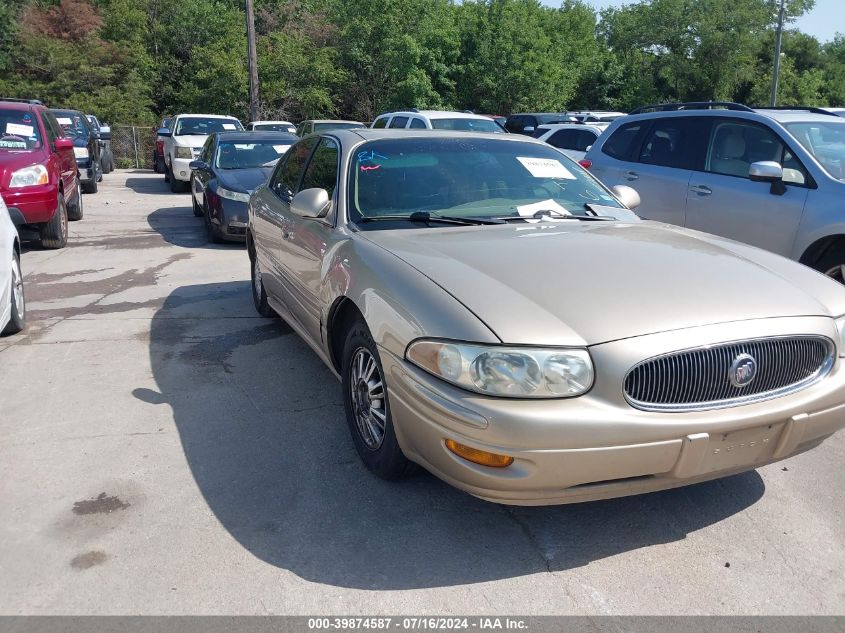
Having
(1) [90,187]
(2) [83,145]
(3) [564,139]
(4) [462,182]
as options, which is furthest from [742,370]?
(1) [90,187]

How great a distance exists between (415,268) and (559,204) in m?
1.44

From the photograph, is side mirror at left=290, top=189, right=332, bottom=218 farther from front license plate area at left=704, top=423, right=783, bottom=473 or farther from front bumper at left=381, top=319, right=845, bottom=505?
front license plate area at left=704, top=423, right=783, bottom=473

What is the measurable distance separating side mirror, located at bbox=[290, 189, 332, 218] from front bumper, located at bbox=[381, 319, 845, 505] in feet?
5.13

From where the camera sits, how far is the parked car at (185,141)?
60.4 ft

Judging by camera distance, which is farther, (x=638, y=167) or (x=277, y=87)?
(x=277, y=87)

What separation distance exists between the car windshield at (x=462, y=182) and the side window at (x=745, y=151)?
2620 millimetres

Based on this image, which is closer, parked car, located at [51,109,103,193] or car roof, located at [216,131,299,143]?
car roof, located at [216,131,299,143]

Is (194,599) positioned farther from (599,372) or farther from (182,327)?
(182,327)

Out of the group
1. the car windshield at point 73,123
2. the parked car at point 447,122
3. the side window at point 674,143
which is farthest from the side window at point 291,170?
the car windshield at point 73,123

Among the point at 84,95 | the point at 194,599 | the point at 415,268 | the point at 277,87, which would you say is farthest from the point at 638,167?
the point at 84,95

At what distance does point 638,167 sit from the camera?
8320 mm

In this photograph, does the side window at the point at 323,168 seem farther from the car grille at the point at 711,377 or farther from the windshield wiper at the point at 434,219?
the car grille at the point at 711,377

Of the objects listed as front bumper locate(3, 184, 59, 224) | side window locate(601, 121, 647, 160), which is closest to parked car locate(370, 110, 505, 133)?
side window locate(601, 121, 647, 160)

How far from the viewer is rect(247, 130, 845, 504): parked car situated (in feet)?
9.68
